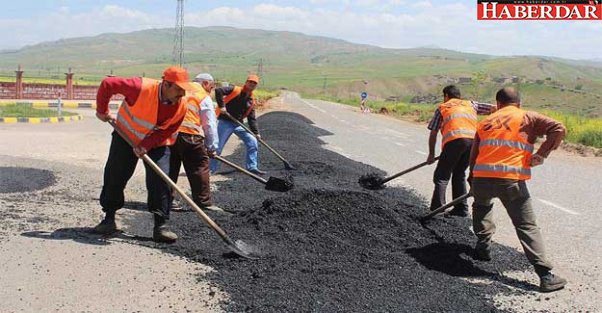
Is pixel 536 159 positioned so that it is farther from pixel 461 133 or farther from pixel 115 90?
pixel 115 90

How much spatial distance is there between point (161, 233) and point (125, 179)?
59 centimetres

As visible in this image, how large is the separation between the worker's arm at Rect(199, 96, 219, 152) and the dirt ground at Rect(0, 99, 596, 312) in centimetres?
75

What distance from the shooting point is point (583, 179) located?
12219 millimetres

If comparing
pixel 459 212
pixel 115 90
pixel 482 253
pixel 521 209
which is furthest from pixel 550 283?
pixel 115 90

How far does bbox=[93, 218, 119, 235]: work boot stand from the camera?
5.55m

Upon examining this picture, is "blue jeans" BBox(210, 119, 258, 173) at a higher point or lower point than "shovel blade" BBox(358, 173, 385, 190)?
higher

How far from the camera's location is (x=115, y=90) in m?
5.19

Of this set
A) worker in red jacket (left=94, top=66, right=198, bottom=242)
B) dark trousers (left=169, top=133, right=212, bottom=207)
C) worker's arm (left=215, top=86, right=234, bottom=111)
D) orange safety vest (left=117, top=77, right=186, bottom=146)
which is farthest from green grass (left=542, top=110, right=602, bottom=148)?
orange safety vest (left=117, top=77, right=186, bottom=146)

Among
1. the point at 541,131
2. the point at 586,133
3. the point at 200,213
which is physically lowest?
the point at 200,213

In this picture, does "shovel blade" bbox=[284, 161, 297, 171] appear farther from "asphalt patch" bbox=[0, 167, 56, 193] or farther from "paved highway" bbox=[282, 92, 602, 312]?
"asphalt patch" bbox=[0, 167, 56, 193]

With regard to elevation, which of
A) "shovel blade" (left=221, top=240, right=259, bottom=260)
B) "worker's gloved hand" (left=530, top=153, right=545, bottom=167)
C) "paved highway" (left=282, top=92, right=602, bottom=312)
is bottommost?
"paved highway" (left=282, top=92, right=602, bottom=312)

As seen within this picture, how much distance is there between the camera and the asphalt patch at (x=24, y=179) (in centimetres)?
749

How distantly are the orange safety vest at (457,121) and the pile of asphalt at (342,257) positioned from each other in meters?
0.95

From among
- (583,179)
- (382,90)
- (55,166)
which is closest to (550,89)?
(382,90)
